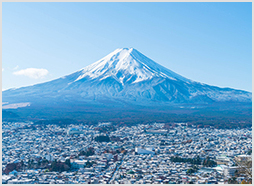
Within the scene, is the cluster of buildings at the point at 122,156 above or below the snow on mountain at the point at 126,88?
below

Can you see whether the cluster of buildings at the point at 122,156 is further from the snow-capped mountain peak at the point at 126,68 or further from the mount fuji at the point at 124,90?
the snow-capped mountain peak at the point at 126,68

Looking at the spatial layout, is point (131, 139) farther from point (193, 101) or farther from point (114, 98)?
point (193, 101)

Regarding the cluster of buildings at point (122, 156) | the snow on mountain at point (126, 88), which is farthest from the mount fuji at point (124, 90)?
the cluster of buildings at point (122, 156)

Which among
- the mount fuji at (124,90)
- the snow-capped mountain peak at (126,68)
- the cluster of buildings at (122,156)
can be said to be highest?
the snow-capped mountain peak at (126,68)

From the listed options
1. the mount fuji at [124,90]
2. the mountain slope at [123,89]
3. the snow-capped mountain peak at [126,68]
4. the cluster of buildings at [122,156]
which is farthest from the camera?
the snow-capped mountain peak at [126,68]

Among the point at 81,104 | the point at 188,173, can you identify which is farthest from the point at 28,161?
the point at 81,104
